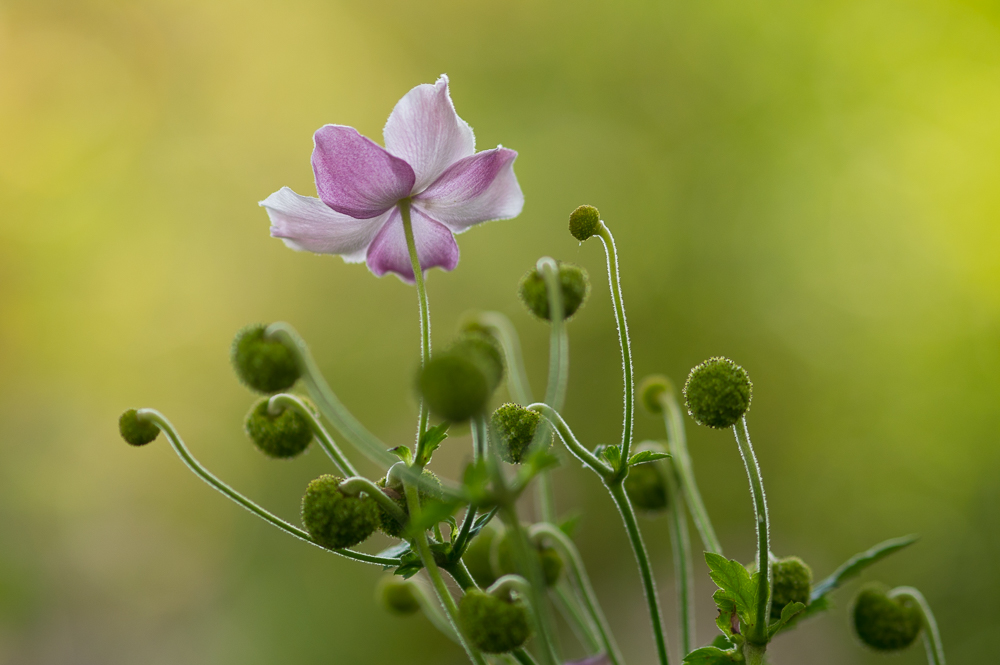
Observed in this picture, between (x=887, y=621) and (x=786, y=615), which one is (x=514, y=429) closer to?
(x=786, y=615)

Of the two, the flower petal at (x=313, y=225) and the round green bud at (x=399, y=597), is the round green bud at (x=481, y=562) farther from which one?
the flower petal at (x=313, y=225)

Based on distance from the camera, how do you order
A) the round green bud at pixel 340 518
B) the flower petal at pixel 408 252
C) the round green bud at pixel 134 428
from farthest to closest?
the flower petal at pixel 408 252
the round green bud at pixel 134 428
the round green bud at pixel 340 518

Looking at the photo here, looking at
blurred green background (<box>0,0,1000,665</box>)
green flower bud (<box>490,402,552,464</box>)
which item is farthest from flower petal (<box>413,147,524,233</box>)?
blurred green background (<box>0,0,1000,665</box>)

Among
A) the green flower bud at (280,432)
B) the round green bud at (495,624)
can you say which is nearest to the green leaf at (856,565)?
the round green bud at (495,624)

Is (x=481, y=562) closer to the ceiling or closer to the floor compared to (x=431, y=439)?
closer to the floor

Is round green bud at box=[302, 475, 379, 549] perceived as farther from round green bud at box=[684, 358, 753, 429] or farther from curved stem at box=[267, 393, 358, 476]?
round green bud at box=[684, 358, 753, 429]

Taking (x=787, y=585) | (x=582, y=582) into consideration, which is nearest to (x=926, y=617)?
(x=787, y=585)

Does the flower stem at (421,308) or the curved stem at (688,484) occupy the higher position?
the flower stem at (421,308)
